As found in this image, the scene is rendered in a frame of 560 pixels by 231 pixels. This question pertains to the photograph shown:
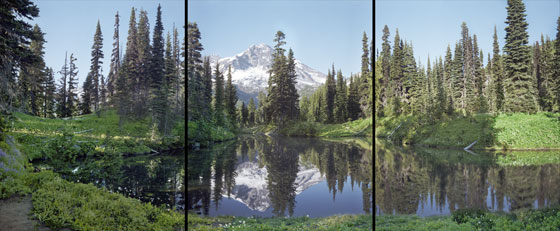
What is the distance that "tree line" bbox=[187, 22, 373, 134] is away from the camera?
11.8 metres

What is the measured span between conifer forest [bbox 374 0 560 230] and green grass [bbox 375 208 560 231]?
0.02 m

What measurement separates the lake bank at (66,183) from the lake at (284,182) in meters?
2.31

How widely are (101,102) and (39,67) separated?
11.6 feet

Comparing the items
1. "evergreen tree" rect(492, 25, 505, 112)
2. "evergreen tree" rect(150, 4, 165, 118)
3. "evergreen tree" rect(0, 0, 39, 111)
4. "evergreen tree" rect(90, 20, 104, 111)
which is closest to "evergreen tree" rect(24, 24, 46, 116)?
"evergreen tree" rect(0, 0, 39, 111)

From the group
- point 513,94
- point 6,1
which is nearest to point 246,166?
point 6,1

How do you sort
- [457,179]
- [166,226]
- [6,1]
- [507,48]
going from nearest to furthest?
[166,226] → [6,1] → [457,179] → [507,48]

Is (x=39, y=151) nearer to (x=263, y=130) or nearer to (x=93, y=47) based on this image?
(x=93, y=47)

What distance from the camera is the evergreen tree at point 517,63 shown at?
12580 millimetres

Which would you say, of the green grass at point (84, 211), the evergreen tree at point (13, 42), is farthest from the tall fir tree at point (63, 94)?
the green grass at point (84, 211)

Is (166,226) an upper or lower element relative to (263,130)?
lower

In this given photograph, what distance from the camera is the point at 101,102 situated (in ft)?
38.4

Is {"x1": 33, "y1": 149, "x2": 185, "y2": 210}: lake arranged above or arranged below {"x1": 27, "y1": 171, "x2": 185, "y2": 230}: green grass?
below

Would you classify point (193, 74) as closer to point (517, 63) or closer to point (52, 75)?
point (52, 75)

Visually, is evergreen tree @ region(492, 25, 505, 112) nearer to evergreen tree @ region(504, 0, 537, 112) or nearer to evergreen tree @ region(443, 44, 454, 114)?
evergreen tree @ region(504, 0, 537, 112)
